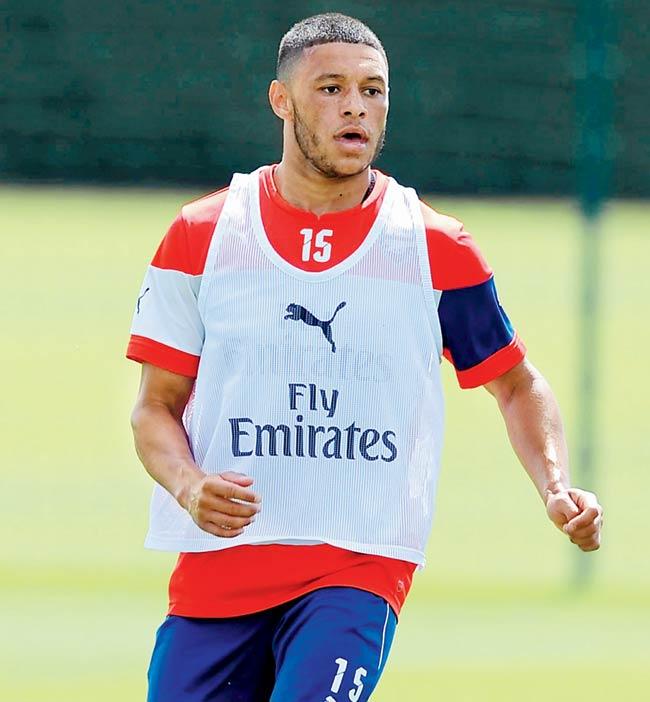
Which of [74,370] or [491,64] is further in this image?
[74,370]

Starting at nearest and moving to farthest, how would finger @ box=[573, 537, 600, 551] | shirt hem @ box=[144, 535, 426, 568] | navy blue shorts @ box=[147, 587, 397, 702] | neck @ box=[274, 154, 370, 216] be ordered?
finger @ box=[573, 537, 600, 551] < navy blue shorts @ box=[147, 587, 397, 702] < shirt hem @ box=[144, 535, 426, 568] < neck @ box=[274, 154, 370, 216]

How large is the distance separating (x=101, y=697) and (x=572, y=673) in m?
1.89

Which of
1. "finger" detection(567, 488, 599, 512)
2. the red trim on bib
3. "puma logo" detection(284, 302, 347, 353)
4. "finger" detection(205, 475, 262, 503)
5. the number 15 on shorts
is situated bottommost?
the number 15 on shorts

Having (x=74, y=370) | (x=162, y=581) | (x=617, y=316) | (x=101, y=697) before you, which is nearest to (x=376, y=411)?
(x=101, y=697)

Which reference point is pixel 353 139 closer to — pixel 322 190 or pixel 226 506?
pixel 322 190

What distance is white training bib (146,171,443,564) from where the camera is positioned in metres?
4.16

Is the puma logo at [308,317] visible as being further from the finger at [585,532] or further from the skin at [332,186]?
the finger at [585,532]

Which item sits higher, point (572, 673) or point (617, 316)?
point (617, 316)

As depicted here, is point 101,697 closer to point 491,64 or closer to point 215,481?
point 215,481

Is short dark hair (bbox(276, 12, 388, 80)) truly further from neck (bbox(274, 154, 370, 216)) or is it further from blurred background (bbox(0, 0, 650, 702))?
blurred background (bbox(0, 0, 650, 702))

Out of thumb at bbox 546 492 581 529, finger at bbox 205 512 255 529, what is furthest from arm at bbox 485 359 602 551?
finger at bbox 205 512 255 529

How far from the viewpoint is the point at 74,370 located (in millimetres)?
15336

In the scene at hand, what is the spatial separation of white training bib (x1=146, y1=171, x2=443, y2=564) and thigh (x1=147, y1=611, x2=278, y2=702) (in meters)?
0.19

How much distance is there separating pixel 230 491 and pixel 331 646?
1.54 feet
